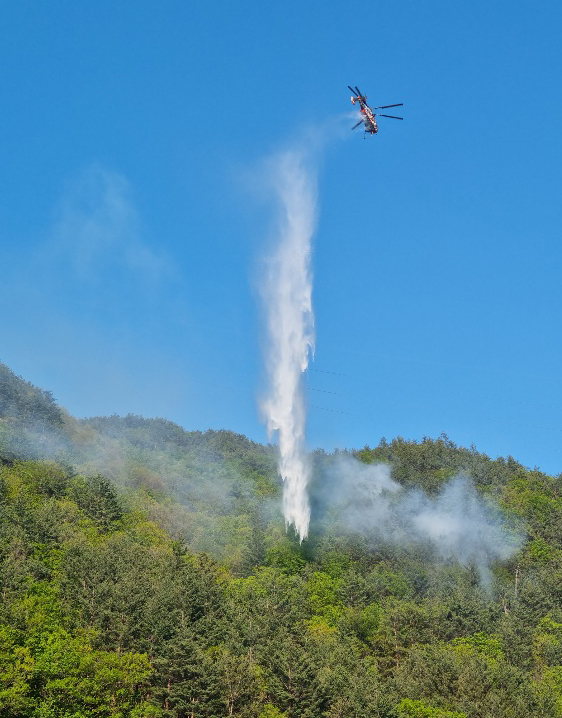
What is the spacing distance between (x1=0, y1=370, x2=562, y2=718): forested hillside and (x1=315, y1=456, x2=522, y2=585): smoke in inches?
60.1

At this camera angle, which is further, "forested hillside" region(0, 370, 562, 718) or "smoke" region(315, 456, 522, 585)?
"smoke" region(315, 456, 522, 585)

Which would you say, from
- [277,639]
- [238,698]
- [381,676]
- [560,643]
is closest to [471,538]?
[560,643]

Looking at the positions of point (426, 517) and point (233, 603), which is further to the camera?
point (426, 517)

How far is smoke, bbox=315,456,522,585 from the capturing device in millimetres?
138000

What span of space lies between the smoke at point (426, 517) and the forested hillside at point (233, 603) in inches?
60.1

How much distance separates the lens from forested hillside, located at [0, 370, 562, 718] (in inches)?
2103

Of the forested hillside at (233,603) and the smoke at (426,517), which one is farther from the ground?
the smoke at (426,517)

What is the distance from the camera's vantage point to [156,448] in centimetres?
19800

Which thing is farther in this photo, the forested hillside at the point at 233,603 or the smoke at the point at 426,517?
the smoke at the point at 426,517

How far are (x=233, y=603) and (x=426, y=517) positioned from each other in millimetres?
79075

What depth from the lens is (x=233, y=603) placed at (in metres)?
79.9

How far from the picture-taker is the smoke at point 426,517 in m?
138

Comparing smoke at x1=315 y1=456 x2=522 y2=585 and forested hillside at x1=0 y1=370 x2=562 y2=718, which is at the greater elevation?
smoke at x1=315 y1=456 x2=522 y2=585

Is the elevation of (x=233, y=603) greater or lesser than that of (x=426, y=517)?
lesser
